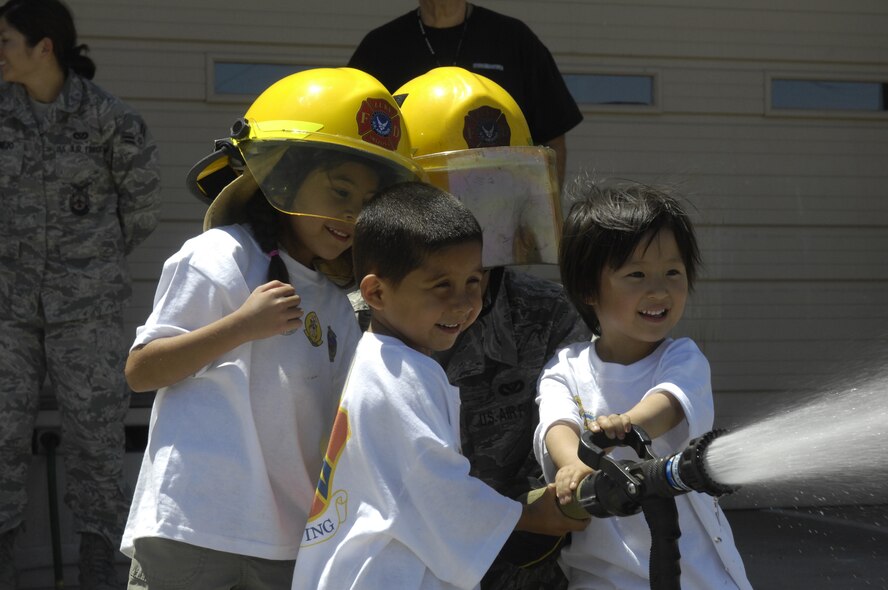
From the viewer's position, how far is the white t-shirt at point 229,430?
275cm

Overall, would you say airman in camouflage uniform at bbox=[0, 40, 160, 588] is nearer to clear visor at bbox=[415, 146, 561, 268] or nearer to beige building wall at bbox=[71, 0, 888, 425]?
beige building wall at bbox=[71, 0, 888, 425]

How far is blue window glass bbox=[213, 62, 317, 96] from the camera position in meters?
6.92

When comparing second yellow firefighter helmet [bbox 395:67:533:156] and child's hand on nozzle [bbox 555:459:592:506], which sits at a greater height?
second yellow firefighter helmet [bbox 395:67:533:156]

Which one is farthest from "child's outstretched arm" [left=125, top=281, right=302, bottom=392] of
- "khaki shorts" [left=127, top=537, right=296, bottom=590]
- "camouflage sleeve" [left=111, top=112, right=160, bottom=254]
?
"camouflage sleeve" [left=111, top=112, right=160, bottom=254]

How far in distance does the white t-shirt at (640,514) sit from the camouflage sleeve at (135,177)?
296cm

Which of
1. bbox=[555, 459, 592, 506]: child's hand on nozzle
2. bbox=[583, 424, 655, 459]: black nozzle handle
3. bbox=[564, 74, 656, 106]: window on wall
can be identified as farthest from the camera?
bbox=[564, 74, 656, 106]: window on wall

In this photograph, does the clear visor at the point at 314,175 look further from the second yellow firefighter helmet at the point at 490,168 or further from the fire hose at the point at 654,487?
the fire hose at the point at 654,487

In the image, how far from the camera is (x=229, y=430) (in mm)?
2787

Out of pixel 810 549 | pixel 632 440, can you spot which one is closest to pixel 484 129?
pixel 632 440

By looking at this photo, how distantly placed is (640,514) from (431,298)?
699 mm

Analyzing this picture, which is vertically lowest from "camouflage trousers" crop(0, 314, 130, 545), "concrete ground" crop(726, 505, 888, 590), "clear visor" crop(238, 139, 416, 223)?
"concrete ground" crop(726, 505, 888, 590)

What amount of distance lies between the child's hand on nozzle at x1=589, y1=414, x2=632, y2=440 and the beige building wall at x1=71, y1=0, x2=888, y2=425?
4613mm

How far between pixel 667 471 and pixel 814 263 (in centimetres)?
573

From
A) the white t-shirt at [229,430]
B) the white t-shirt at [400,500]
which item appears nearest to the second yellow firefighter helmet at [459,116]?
the white t-shirt at [229,430]
